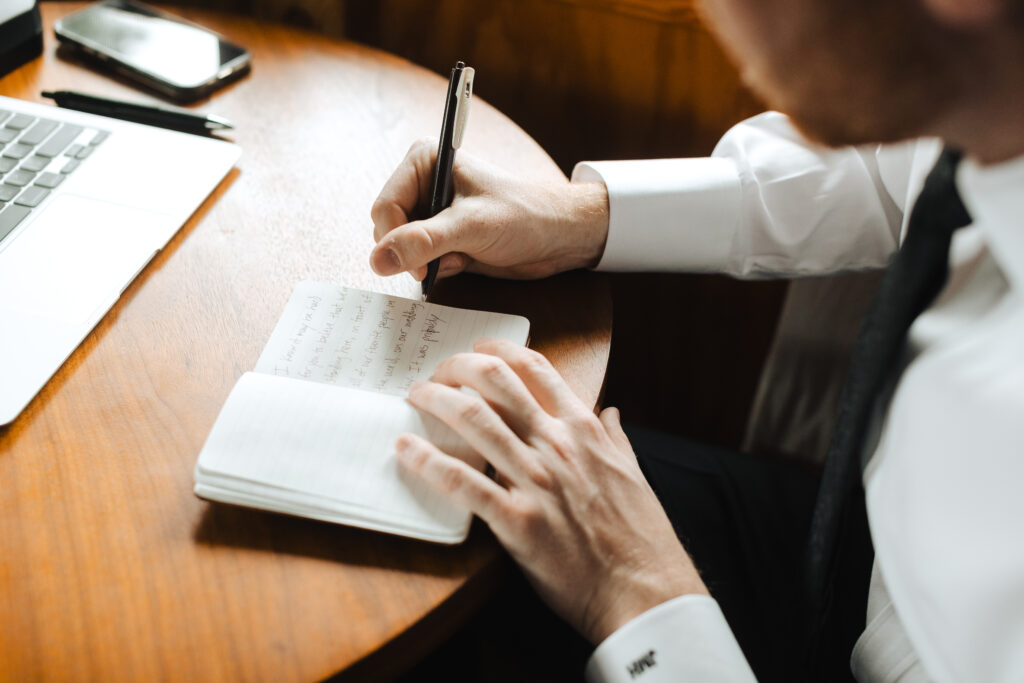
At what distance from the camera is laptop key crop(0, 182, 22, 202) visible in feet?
2.37

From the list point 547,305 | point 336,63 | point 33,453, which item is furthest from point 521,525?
point 336,63

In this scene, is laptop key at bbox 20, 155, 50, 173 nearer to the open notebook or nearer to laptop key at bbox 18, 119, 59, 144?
laptop key at bbox 18, 119, 59, 144

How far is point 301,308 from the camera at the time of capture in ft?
2.14

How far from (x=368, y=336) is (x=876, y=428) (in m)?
0.45

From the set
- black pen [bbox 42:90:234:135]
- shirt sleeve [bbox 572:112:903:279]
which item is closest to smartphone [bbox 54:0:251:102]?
black pen [bbox 42:90:234:135]

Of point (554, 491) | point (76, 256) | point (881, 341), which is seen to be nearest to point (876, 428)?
point (881, 341)

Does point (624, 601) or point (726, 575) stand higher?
point (624, 601)

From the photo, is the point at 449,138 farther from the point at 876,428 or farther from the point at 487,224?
the point at 876,428

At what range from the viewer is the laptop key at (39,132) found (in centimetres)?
78

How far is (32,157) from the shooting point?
762 millimetres

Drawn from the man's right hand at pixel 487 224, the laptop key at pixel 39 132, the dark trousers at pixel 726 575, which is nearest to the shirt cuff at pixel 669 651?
the dark trousers at pixel 726 575

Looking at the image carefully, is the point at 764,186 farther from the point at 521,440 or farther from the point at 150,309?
the point at 150,309

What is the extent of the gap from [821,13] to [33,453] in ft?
2.04

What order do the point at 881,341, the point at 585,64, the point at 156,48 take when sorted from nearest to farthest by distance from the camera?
the point at 881,341 < the point at 156,48 < the point at 585,64
